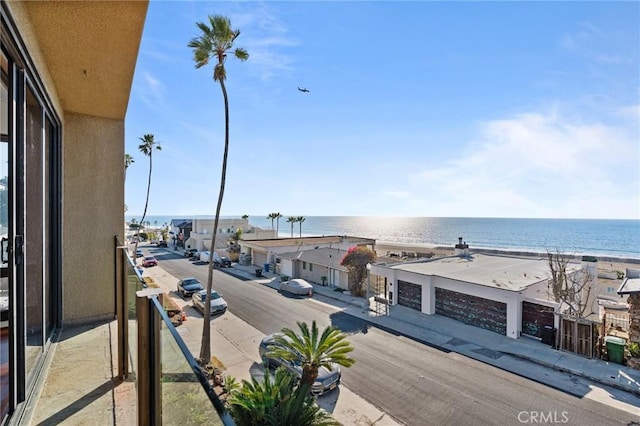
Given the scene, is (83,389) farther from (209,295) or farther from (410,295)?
(410,295)

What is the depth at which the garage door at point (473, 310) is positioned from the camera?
1504cm

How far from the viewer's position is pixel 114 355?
3912mm

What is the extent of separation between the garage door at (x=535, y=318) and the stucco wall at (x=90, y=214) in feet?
52.0

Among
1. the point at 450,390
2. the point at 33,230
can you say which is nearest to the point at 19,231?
the point at 33,230

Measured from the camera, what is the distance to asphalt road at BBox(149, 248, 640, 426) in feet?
29.1

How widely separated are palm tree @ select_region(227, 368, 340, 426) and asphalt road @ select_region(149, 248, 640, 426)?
3167 millimetres

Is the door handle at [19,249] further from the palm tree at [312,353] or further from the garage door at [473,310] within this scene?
the garage door at [473,310]

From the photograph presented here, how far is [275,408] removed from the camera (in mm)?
6910

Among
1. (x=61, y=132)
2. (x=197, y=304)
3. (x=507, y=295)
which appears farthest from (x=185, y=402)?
(x=197, y=304)

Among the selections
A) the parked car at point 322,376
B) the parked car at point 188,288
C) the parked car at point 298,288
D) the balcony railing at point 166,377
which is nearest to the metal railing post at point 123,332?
the balcony railing at point 166,377

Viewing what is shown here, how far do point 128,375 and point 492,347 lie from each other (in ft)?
46.5

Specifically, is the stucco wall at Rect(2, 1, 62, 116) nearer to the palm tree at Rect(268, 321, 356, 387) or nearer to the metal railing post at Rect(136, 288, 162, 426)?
the metal railing post at Rect(136, 288, 162, 426)

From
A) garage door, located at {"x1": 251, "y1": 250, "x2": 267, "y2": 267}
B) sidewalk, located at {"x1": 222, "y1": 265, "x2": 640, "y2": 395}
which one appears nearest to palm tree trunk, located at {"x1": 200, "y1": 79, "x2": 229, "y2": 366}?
sidewalk, located at {"x1": 222, "y1": 265, "x2": 640, "y2": 395}

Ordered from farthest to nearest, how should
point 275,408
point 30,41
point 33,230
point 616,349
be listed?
point 616,349 → point 275,408 → point 33,230 → point 30,41
